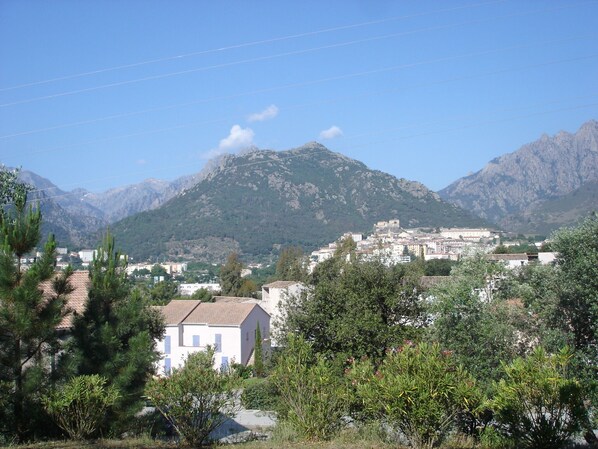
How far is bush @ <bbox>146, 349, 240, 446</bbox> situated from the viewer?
916 centimetres

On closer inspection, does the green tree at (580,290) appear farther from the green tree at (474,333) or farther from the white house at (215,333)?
the white house at (215,333)

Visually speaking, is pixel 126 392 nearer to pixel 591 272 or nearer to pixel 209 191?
pixel 591 272

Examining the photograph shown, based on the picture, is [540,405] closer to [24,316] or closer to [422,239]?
[24,316]

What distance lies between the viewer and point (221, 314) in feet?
132

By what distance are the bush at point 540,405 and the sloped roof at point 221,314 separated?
3155 cm

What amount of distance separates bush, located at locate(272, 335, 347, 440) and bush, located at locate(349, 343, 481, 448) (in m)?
0.88

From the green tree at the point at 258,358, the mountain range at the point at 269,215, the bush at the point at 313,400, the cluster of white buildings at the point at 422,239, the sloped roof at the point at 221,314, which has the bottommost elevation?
the green tree at the point at 258,358

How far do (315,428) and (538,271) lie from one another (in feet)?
30.8

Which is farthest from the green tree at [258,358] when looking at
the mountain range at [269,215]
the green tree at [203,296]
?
the mountain range at [269,215]

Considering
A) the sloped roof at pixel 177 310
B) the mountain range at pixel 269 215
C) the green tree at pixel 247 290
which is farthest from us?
the mountain range at pixel 269 215

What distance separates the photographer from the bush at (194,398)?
9.16m

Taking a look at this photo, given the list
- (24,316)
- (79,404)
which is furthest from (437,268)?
(24,316)

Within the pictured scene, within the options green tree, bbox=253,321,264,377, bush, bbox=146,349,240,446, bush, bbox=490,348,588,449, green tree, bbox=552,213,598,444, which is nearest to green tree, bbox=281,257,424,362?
green tree, bbox=552,213,598,444

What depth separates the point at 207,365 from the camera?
31.2ft
